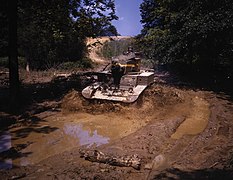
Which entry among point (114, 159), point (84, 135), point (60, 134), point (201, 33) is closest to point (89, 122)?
point (84, 135)

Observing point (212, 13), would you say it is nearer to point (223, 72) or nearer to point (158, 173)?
point (223, 72)

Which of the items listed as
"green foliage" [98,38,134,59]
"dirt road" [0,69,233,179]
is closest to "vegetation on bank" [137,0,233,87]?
"dirt road" [0,69,233,179]

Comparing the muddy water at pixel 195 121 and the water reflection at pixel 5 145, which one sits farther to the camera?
the muddy water at pixel 195 121

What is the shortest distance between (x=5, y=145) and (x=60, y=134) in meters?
1.67

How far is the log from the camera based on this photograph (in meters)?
6.05

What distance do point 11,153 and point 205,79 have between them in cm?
1494

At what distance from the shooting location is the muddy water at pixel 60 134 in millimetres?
7117

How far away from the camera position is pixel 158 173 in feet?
18.2

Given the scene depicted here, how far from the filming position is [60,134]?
8602 mm

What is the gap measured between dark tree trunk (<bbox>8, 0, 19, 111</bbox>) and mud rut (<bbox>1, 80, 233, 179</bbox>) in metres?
1.99

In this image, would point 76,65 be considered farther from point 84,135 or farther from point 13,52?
point 84,135

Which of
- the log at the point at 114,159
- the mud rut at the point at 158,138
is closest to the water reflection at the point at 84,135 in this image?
the mud rut at the point at 158,138

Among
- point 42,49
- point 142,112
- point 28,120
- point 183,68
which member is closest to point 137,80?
point 142,112

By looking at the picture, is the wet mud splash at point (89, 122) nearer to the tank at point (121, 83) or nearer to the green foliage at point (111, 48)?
the tank at point (121, 83)
